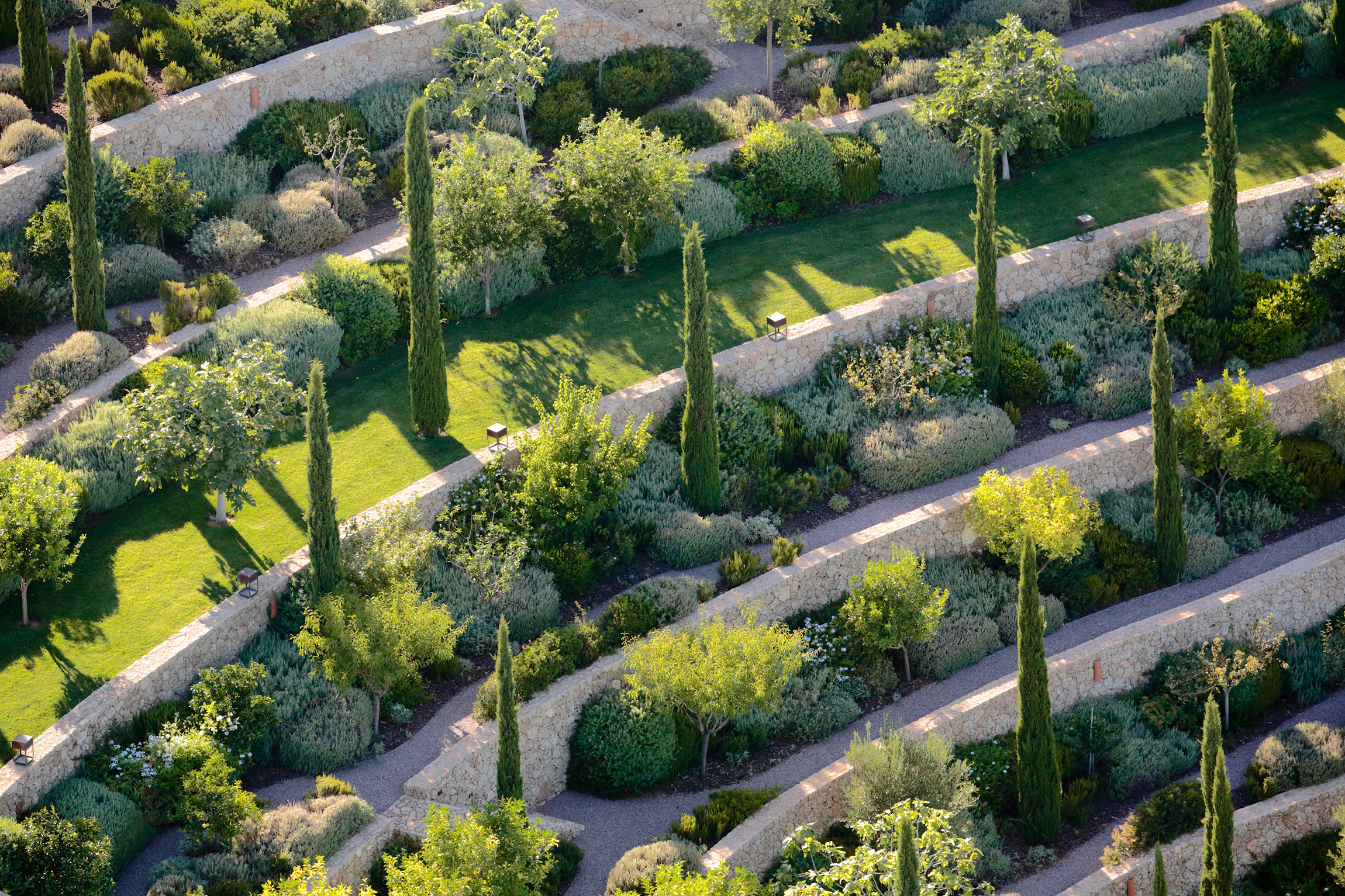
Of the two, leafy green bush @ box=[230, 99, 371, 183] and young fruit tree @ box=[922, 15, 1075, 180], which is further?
young fruit tree @ box=[922, 15, 1075, 180]

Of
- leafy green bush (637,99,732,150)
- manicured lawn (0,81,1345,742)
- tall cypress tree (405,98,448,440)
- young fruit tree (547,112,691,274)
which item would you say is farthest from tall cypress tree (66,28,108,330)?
leafy green bush (637,99,732,150)

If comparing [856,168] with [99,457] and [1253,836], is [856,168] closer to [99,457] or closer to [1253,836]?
[1253,836]

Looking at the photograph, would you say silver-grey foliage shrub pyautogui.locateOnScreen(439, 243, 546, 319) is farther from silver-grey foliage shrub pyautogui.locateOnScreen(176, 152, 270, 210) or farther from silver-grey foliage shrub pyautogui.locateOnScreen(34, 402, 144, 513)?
silver-grey foliage shrub pyautogui.locateOnScreen(34, 402, 144, 513)

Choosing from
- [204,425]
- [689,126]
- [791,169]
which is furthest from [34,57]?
[791,169]

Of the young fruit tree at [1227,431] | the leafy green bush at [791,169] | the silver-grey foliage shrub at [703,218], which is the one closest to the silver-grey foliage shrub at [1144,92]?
the leafy green bush at [791,169]

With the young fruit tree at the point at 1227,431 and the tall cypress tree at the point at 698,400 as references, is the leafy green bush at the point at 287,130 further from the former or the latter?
→ the young fruit tree at the point at 1227,431

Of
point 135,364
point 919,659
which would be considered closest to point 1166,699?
point 919,659
